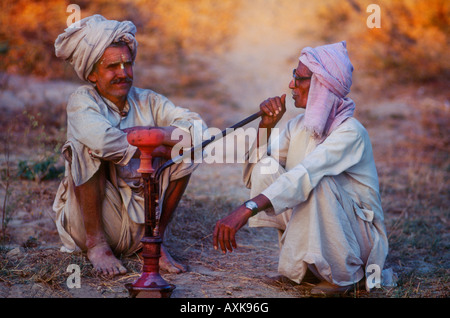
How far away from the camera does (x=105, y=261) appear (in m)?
3.70

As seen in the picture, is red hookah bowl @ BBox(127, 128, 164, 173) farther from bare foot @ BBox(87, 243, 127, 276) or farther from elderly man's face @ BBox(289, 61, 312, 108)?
elderly man's face @ BBox(289, 61, 312, 108)

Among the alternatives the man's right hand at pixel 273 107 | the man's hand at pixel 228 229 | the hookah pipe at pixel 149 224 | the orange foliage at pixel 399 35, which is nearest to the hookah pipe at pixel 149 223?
the hookah pipe at pixel 149 224

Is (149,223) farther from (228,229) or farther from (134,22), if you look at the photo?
(134,22)

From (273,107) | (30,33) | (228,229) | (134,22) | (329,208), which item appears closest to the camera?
(228,229)

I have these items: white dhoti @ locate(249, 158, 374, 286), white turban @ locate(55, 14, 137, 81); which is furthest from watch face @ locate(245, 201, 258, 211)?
white turban @ locate(55, 14, 137, 81)

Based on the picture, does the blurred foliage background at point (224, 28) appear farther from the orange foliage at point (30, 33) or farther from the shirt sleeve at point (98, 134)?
the shirt sleeve at point (98, 134)

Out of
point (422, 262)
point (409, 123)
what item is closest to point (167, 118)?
point (422, 262)

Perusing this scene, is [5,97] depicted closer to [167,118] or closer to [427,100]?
[167,118]

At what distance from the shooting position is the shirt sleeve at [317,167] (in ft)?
10.5

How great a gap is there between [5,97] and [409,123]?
565 cm

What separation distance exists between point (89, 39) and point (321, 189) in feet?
5.56

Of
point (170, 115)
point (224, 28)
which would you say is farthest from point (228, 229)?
point (224, 28)

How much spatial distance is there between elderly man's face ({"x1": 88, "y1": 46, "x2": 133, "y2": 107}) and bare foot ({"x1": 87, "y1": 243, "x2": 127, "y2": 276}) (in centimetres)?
93

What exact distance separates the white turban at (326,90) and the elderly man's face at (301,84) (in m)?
0.05
